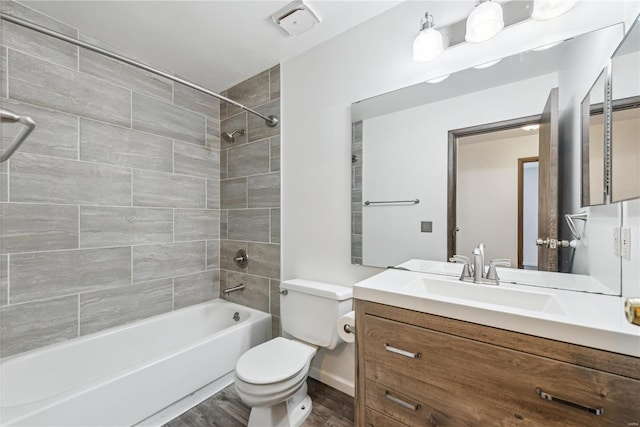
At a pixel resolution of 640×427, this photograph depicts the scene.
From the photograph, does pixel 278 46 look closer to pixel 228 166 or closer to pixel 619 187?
pixel 228 166

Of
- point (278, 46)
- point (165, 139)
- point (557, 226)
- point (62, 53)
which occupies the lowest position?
point (557, 226)

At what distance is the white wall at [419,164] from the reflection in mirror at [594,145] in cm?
17

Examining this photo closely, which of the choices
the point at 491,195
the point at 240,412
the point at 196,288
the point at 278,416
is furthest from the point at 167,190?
the point at 491,195

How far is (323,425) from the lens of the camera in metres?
1.50

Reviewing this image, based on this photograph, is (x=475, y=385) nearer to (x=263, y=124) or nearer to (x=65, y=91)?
(x=263, y=124)

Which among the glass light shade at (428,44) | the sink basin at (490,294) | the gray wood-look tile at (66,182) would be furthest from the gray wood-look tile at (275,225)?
the glass light shade at (428,44)

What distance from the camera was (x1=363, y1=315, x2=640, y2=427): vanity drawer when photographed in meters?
0.71

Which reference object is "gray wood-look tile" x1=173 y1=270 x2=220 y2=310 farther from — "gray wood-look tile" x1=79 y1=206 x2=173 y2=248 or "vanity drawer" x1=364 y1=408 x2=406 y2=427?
"vanity drawer" x1=364 y1=408 x2=406 y2=427

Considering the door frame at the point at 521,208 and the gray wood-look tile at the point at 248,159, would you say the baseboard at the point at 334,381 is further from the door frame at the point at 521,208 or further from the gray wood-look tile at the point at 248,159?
the gray wood-look tile at the point at 248,159

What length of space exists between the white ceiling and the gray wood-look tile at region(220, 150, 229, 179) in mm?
708

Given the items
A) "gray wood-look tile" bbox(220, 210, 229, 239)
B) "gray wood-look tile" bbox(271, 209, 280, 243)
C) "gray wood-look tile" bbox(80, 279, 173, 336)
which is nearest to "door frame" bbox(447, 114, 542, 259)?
"gray wood-look tile" bbox(271, 209, 280, 243)

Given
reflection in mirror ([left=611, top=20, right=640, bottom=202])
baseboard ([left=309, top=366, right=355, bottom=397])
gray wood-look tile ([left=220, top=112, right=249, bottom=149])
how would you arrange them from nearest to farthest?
reflection in mirror ([left=611, top=20, right=640, bottom=202]) < baseboard ([left=309, top=366, right=355, bottom=397]) < gray wood-look tile ([left=220, top=112, right=249, bottom=149])

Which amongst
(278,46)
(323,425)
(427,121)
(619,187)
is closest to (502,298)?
(619,187)

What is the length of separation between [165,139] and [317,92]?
1.30 meters
